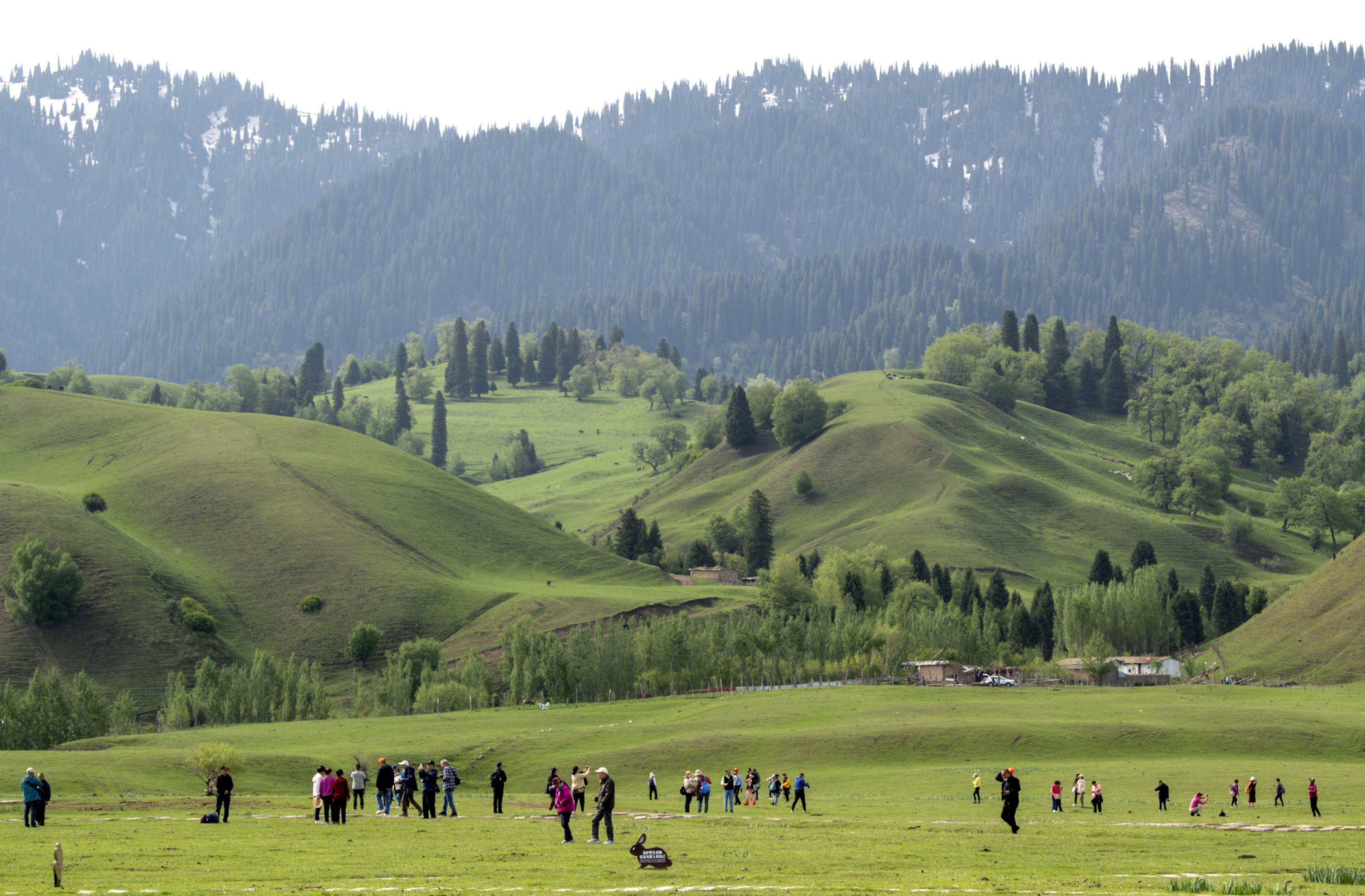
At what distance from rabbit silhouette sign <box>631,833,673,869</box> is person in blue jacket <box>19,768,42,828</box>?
22.8m

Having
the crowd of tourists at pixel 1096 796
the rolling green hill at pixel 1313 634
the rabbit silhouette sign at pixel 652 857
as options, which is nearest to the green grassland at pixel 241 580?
the rolling green hill at pixel 1313 634

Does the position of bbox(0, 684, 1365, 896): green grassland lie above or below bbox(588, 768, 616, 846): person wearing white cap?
below

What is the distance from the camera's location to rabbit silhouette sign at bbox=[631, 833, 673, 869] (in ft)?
120

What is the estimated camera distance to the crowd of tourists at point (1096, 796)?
47844 millimetres

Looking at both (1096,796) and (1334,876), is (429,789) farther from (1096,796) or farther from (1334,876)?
(1334,876)

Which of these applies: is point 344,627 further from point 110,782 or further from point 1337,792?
point 1337,792

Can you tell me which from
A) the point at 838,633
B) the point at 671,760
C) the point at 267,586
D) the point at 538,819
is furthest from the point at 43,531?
the point at 538,819

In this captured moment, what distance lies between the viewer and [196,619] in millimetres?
157750

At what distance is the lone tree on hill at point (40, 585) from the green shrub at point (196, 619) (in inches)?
465

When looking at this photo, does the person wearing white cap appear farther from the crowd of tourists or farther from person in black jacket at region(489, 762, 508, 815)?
the crowd of tourists

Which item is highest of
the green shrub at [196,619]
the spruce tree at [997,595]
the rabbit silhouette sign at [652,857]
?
the spruce tree at [997,595]

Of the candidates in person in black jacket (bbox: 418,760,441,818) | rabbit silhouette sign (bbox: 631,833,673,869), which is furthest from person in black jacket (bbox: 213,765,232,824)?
rabbit silhouette sign (bbox: 631,833,673,869)

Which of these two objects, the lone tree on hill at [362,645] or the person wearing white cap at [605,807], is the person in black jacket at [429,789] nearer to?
the person wearing white cap at [605,807]

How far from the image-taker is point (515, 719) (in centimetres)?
11100
